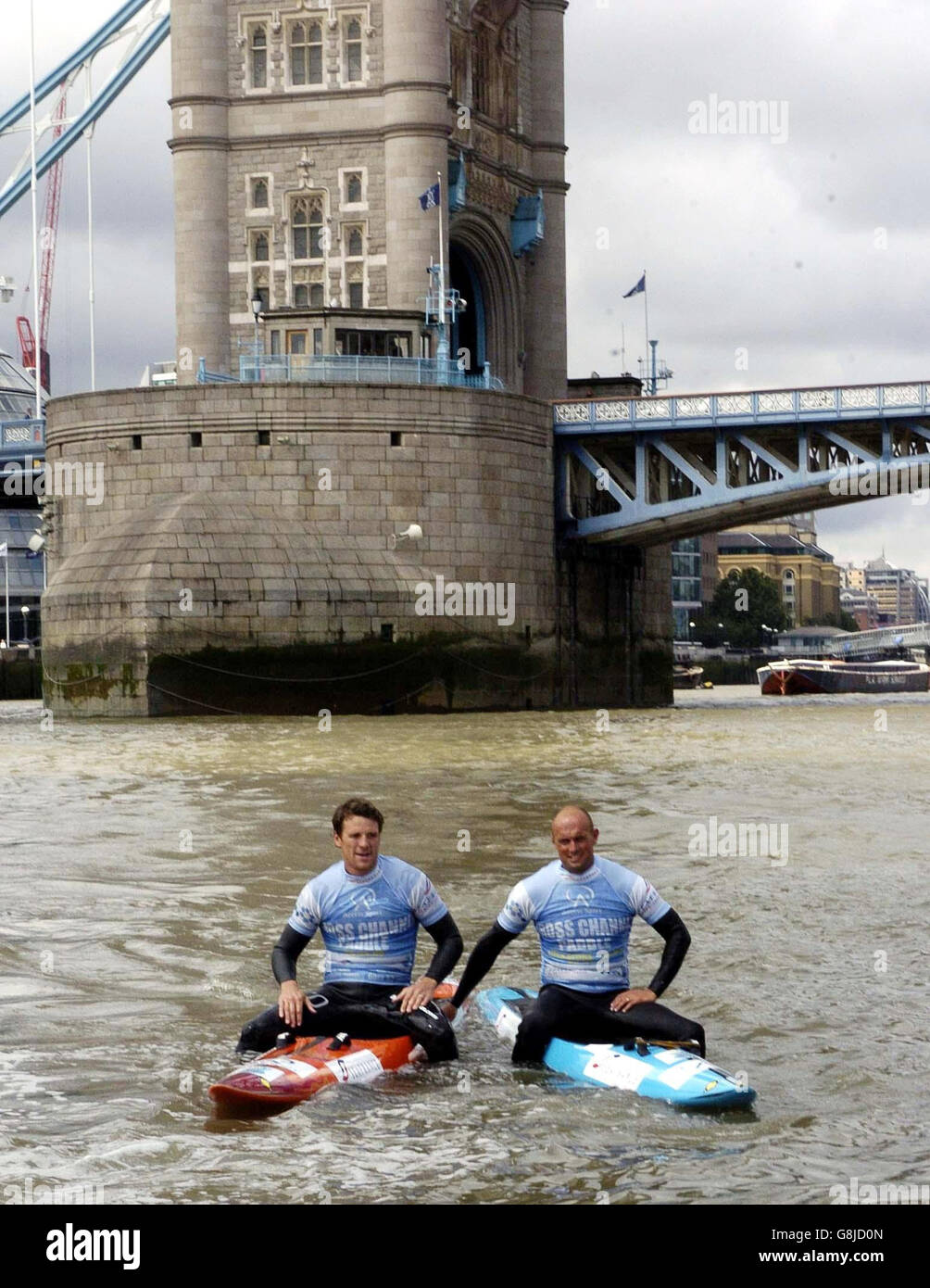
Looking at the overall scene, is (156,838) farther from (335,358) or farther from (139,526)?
(335,358)

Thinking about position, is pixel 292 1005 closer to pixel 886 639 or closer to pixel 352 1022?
pixel 352 1022

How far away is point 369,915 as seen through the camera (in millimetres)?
10734

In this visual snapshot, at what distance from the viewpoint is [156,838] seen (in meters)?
19.9

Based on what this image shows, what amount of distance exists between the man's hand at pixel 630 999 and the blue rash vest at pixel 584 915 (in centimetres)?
26

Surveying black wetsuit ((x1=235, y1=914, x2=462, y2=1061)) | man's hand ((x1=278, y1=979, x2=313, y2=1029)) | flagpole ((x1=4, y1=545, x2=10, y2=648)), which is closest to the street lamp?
flagpole ((x1=4, y1=545, x2=10, y2=648))

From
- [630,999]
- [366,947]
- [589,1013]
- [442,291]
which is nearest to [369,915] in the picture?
[366,947]

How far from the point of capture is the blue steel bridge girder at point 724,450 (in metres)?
51.0

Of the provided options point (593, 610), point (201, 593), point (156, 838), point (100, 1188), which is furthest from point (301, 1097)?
point (593, 610)

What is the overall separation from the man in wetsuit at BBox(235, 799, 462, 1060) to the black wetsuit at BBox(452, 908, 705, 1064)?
0.23 meters
